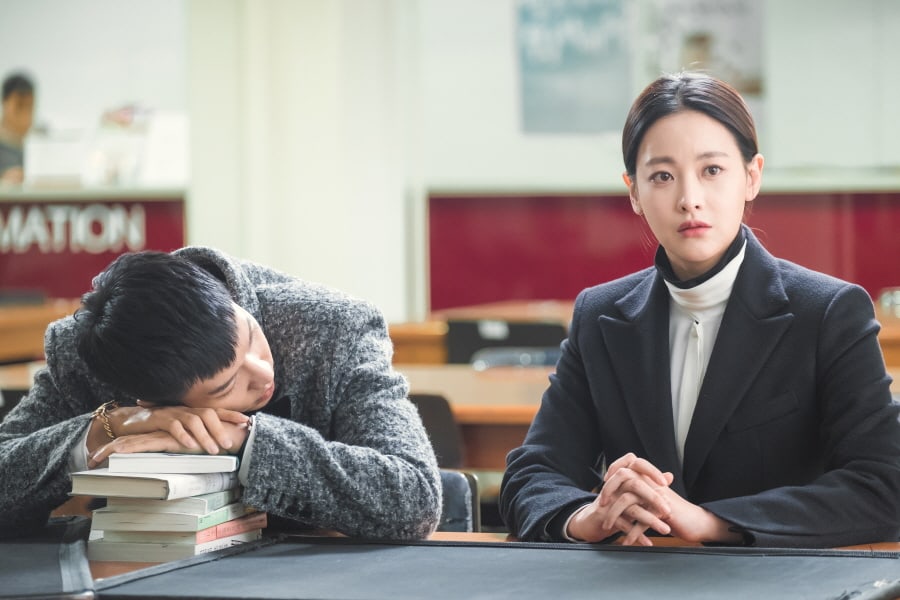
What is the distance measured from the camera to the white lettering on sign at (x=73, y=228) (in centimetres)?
744

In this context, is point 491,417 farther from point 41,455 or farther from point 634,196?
point 41,455

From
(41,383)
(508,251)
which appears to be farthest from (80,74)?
(41,383)

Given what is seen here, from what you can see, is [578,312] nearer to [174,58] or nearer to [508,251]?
[508,251]

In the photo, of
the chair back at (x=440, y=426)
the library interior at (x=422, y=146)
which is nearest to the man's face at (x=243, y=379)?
the chair back at (x=440, y=426)

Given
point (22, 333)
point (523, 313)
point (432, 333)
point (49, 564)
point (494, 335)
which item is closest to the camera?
point (49, 564)

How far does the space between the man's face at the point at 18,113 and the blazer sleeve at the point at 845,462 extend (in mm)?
6634

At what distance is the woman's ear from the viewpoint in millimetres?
1748

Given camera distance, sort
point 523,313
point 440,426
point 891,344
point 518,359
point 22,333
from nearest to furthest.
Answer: point 440,426 → point 518,359 → point 891,344 → point 22,333 → point 523,313

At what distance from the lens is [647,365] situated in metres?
1.79

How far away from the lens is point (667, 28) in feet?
22.2

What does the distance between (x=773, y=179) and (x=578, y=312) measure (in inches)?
196

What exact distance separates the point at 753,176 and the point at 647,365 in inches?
11.9

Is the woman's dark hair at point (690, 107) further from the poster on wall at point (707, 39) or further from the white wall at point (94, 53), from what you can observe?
the white wall at point (94, 53)

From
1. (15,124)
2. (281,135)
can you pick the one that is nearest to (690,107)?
(281,135)
